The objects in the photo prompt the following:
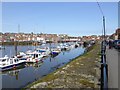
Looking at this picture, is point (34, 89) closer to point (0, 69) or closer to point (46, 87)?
point (46, 87)

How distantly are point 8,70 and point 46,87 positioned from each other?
2769cm

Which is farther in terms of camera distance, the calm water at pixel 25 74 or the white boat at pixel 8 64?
the white boat at pixel 8 64

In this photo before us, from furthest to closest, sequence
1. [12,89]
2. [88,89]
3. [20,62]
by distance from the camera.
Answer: [20,62] < [12,89] < [88,89]

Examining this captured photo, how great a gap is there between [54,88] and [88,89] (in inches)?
80.4

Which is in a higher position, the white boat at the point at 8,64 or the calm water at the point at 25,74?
the white boat at the point at 8,64

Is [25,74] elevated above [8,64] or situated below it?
below

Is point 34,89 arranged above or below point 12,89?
above

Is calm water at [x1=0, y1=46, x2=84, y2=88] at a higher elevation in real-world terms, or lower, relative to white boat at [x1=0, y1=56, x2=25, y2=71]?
lower

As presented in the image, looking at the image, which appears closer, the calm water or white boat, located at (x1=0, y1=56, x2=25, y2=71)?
the calm water

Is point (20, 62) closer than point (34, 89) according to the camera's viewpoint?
No

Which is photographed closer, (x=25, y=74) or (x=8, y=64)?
(x=25, y=74)

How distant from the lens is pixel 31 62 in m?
52.8

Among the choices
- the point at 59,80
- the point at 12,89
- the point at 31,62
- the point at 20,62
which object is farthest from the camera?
the point at 31,62

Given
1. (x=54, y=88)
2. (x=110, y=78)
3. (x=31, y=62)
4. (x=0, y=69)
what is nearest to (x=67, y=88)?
(x=54, y=88)
